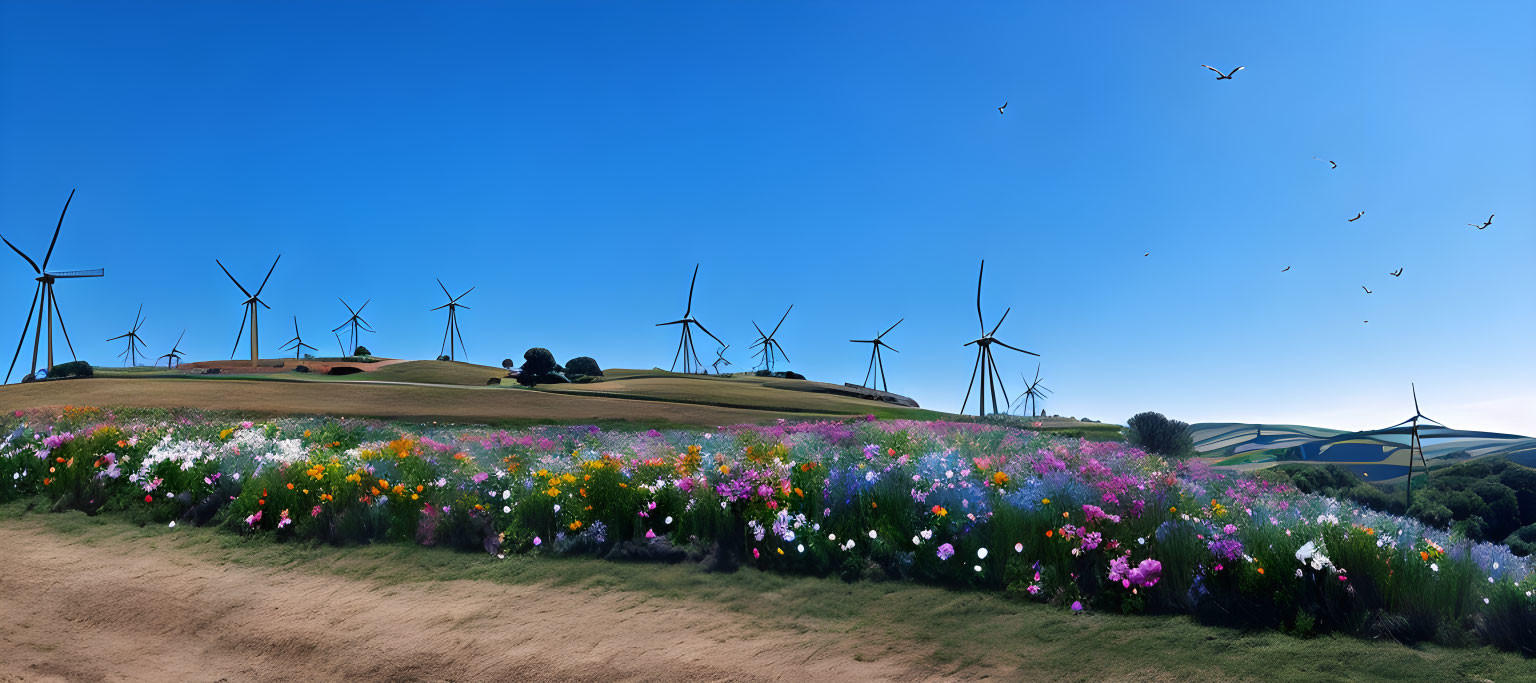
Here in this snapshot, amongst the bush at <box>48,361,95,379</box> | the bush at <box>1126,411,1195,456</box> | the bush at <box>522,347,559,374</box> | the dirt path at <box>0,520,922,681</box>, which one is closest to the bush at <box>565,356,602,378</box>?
the bush at <box>522,347,559,374</box>

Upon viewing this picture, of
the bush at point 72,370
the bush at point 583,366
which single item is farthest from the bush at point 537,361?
the bush at point 72,370

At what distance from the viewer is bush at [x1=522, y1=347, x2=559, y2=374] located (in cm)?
5900

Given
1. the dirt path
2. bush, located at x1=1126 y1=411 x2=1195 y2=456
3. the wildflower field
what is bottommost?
the dirt path

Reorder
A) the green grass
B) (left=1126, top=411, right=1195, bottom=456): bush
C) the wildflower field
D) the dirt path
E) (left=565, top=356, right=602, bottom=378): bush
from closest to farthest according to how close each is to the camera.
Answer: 1. the green grass
2. the dirt path
3. the wildflower field
4. (left=1126, top=411, right=1195, bottom=456): bush
5. (left=565, top=356, right=602, bottom=378): bush

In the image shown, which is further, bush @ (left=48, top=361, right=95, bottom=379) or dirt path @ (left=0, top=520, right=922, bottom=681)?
bush @ (left=48, top=361, right=95, bottom=379)

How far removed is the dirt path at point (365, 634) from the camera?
6.88 meters

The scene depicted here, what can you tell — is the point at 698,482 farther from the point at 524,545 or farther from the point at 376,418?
the point at 376,418

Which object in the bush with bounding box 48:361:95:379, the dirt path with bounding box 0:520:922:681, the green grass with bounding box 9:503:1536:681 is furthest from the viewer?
the bush with bounding box 48:361:95:379

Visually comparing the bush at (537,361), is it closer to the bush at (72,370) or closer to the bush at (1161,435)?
the bush at (72,370)

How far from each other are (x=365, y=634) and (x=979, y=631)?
242 inches

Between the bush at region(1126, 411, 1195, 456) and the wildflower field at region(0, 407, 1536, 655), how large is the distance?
1474 centimetres

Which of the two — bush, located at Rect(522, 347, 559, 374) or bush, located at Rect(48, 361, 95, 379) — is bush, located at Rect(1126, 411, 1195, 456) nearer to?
bush, located at Rect(522, 347, 559, 374)

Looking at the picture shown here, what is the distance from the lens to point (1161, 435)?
27875 millimetres

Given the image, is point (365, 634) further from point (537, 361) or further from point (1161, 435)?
point (537, 361)
